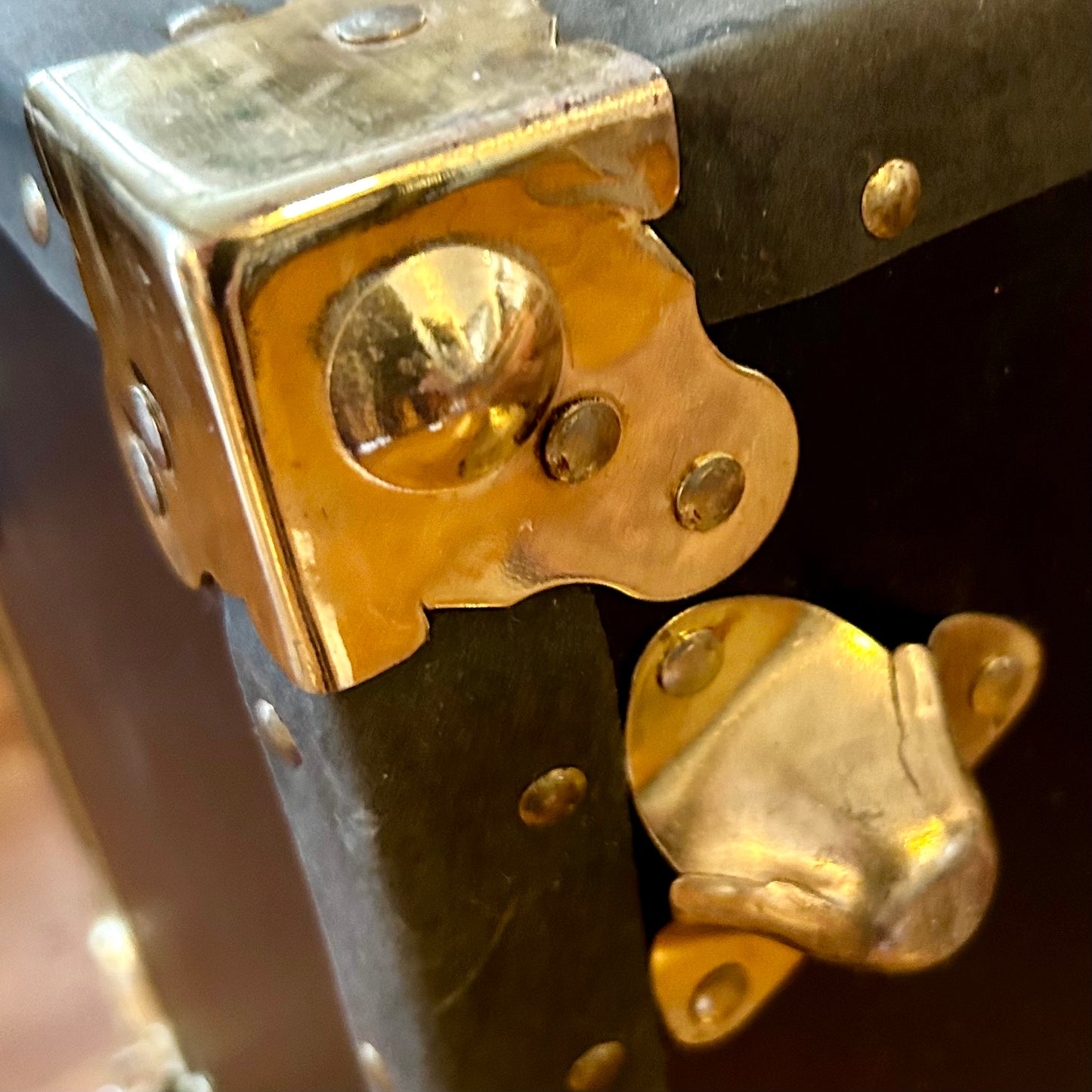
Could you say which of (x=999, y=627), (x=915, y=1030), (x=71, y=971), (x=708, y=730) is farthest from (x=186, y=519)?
(x=71, y=971)

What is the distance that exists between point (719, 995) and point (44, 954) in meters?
0.79

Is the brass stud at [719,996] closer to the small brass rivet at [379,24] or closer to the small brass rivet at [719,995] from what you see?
the small brass rivet at [719,995]

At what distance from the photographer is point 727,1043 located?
46 cm

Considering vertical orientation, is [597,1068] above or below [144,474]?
below

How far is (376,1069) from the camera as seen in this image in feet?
1.20

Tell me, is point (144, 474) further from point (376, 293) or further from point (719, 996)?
point (719, 996)

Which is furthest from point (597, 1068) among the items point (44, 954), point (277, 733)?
point (44, 954)

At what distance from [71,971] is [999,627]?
85 cm

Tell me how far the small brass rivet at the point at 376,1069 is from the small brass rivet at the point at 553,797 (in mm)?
86

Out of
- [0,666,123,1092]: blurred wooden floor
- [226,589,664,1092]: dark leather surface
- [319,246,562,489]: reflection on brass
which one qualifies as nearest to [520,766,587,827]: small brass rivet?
[226,589,664,1092]: dark leather surface

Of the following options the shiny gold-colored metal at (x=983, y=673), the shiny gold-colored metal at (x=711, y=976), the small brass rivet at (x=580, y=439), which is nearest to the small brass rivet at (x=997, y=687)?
the shiny gold-colored metal at (x=983, y=673)

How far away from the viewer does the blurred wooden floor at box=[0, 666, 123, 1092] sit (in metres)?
1.00

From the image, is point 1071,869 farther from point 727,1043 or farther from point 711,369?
point 711,369

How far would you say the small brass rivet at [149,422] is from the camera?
27cm
